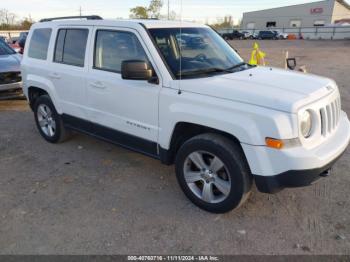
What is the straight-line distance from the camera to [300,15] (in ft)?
220

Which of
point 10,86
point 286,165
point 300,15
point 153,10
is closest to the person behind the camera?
point 286,165

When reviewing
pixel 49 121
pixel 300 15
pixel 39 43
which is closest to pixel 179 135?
pixel 49 121

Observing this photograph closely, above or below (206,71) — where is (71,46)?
above

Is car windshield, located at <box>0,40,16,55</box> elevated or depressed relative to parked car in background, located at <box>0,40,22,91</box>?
elevated

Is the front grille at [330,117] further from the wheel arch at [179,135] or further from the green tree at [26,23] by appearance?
the green tree at [26,23]

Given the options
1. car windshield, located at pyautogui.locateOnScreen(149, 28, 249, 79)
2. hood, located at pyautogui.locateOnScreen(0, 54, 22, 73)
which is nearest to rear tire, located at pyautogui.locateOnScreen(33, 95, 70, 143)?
car windshield, located at pyautogui.locateOnScreen(149, 28, 249, 79)

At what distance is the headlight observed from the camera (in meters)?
2.87

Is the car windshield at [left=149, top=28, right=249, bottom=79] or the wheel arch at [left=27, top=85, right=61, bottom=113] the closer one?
the car windshield at [left=149, top=28, right=249, bottom=79]

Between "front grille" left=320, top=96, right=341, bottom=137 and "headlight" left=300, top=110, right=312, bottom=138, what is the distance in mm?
244

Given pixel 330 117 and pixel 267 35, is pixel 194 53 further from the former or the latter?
pixel 267 35

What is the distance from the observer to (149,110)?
12.0 ft

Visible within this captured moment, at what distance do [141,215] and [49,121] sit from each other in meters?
2.84

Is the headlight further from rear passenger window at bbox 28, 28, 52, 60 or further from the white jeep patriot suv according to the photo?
rear passenger window at bbox 28, 28, 52, 60

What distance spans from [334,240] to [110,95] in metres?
2.87
